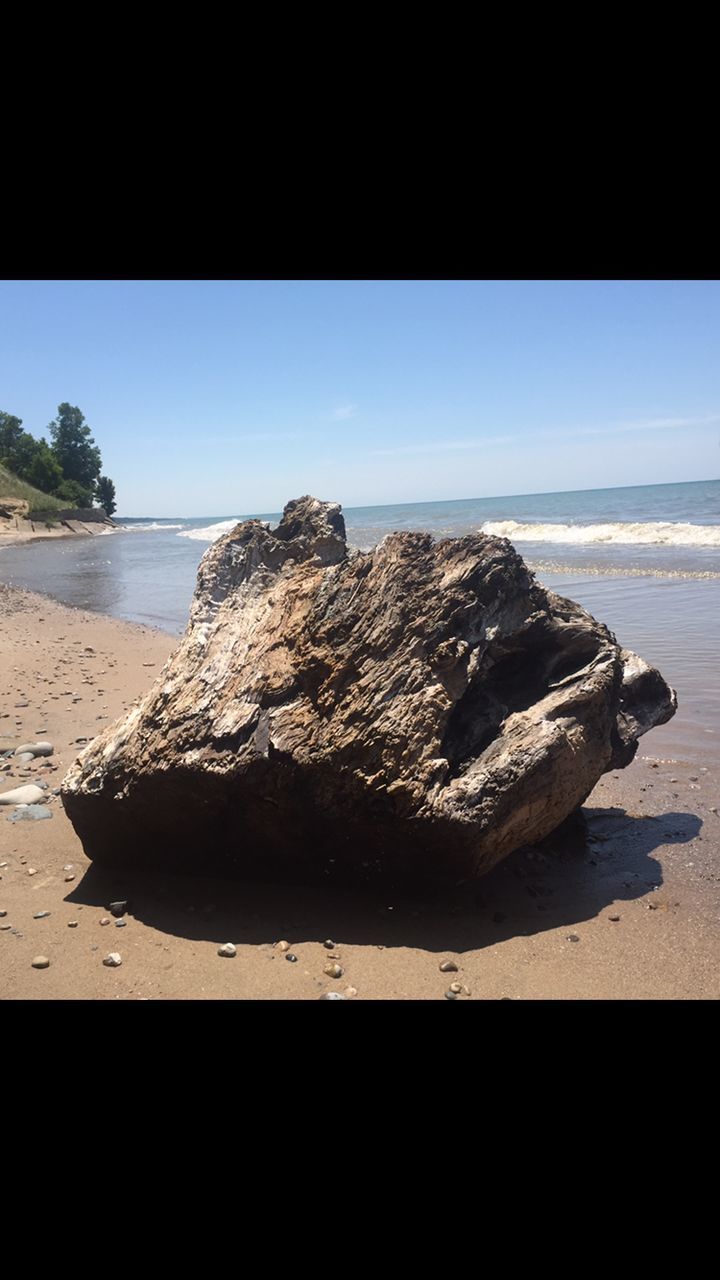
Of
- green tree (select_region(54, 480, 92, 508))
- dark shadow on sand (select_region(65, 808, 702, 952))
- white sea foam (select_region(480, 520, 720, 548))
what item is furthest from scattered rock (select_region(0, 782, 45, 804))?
green tree (select_region(54, 480, 92, 508))

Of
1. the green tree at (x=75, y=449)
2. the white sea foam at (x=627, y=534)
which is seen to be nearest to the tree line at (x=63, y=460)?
the green tree at (x=75, y=449)

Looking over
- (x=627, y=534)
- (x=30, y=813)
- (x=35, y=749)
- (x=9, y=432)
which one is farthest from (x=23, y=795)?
(x=9, y=432)

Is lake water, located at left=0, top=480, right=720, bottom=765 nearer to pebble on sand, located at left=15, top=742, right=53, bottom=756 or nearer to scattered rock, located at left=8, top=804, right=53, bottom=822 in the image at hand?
pebble on sand, located at left=15, top=742, right=53, bottom=756

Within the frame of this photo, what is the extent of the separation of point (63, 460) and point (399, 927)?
3086 inches

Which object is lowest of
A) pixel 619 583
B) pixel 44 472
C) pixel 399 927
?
pixel 399 927

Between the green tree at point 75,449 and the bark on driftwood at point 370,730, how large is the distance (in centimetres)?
7537

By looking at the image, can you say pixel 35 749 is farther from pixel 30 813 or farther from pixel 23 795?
pixel 30 813

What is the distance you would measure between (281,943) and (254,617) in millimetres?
2125

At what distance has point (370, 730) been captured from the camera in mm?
4117

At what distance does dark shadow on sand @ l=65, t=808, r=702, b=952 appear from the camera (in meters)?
3.98

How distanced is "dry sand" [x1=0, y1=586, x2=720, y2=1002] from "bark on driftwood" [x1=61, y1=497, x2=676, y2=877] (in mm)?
243

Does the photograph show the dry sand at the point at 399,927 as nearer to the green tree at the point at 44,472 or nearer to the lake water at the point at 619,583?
the lake water at the point at 619,583
